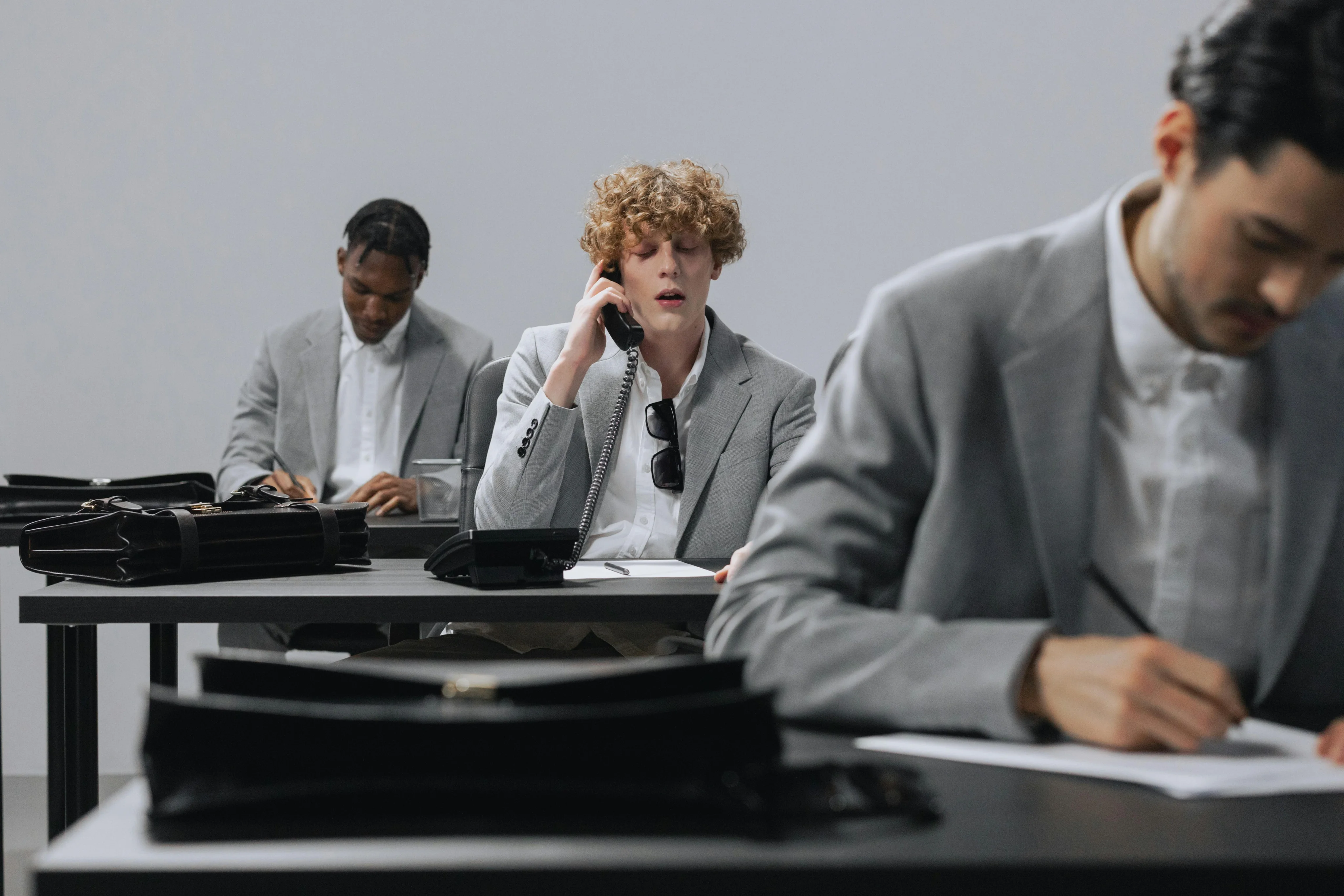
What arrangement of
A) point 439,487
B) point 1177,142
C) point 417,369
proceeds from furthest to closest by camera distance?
point 417,369 → point 439,487 → point 1177,142

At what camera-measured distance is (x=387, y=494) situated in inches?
133

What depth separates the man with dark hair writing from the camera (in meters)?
0.96

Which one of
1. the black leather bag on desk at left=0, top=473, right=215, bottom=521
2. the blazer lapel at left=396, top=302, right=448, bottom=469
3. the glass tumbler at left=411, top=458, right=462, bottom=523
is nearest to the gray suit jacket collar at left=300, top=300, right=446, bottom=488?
the blazer lapel at left=396, top=302, right=448, bottom=469

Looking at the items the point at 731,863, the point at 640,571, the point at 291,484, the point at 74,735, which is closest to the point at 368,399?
the point at 291,484

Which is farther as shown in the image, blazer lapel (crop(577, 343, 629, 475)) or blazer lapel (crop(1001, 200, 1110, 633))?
blazer lapel (crop(577, 343, 629, 475))

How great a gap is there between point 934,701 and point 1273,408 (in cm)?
40

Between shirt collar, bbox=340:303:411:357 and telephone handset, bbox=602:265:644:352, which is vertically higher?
telephone handset, bbox=602:265:644:352

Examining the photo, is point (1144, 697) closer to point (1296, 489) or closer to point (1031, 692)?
point (1031, 692)

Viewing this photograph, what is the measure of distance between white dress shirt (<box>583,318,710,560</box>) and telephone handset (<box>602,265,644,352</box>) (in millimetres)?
72

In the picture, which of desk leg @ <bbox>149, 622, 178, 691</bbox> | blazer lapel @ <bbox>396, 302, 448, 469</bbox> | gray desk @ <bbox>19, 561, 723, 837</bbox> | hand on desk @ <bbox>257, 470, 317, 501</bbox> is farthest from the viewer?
blazer lapel @ <bbox>396, 302, 448, 469</bbox>

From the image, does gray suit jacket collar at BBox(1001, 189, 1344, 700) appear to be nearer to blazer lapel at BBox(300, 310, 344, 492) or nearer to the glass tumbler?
the glass tumbler

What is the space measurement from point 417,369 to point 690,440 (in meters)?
1.65

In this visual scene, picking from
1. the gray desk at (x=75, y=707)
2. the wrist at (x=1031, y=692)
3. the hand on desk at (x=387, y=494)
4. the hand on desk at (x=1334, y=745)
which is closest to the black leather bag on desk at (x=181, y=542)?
the gray desk at (x=75, y=707)

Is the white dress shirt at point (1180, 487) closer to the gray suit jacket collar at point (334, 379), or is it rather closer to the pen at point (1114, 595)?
the pen at point (1114, 595)
